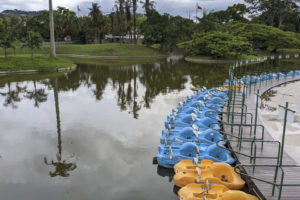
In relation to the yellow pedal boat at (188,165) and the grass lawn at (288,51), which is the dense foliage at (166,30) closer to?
the grass lawn at (288,51)

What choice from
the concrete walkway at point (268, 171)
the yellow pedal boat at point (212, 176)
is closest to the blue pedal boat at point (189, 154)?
the concrete walkway at point (268, 171)

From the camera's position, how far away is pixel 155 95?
2330 cm

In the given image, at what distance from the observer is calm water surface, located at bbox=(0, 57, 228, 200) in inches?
373

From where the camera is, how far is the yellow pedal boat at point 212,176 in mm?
8992

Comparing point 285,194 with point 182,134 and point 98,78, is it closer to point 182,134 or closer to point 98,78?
point 182,134

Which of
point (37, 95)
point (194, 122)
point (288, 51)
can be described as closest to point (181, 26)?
point (288, 51)

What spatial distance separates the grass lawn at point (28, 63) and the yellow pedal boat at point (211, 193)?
109 ft

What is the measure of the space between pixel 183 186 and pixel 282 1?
80.3 m

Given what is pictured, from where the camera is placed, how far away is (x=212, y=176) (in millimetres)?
9156

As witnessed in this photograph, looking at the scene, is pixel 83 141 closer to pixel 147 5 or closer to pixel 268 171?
pixel 268 171

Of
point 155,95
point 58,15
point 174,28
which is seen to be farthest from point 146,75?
point 58,15

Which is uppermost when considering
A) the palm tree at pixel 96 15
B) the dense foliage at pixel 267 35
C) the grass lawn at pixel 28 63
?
the palm tree at pixel 96 15

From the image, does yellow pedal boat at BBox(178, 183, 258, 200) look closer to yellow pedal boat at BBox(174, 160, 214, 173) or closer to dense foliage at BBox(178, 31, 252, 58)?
yellow pedal boat at BBox(174, 160, 214, 173)

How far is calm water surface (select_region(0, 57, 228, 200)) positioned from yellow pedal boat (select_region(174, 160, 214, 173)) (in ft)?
2.15
